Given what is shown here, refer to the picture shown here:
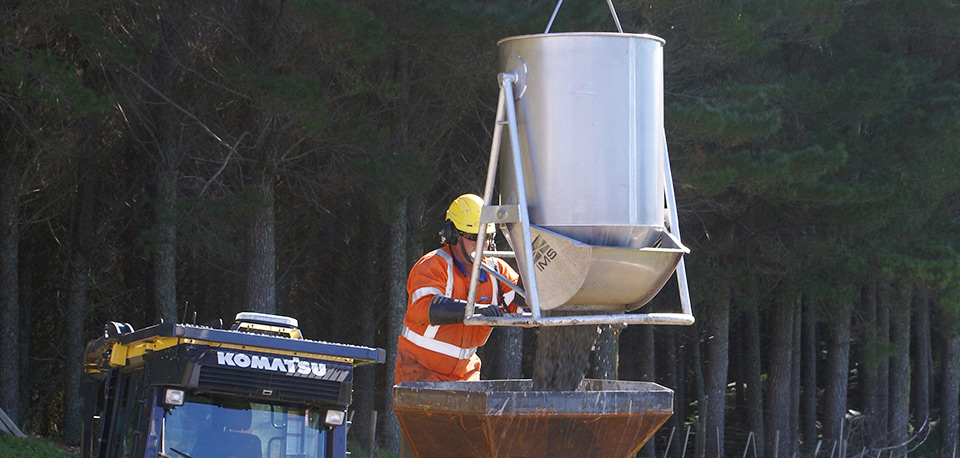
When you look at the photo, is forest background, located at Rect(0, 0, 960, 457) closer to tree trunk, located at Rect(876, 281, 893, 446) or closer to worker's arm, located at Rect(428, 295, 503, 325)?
tree trunk, located at Rect(876, 281, 893, 446)

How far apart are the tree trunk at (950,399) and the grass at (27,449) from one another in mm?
20190

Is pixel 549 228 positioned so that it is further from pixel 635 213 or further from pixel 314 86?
pixel 314 86

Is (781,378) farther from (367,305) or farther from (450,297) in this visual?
(450,297)

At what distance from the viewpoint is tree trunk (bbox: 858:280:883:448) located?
24.5m

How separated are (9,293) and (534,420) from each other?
16158 millimetres

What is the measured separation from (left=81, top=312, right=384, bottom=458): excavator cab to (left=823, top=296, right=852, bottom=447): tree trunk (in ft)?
69.8

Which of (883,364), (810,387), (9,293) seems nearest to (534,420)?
(9,293)

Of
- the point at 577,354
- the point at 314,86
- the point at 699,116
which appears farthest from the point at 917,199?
the point at 577,354

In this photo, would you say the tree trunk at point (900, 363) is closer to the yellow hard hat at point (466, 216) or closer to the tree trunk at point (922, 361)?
the tree trunk at point (922, 361)

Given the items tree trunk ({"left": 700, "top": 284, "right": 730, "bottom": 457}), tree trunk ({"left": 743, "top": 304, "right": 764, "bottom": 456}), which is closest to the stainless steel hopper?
tree trunk ({"left": 700, "top": 284, "right": 730, "bottom": 457})

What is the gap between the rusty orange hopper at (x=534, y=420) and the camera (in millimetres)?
4453

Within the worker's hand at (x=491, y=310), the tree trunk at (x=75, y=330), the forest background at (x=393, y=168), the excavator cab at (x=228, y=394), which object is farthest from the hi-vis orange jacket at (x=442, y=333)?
the tree trunk at (x=75, y=330)

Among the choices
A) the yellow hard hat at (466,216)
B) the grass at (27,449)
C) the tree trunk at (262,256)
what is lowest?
the grass at (27,449)

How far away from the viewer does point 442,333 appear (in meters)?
6.13
